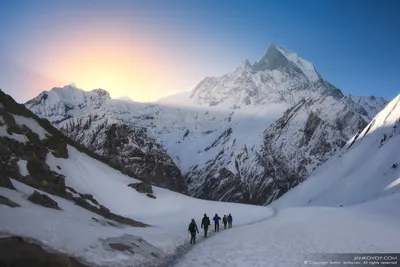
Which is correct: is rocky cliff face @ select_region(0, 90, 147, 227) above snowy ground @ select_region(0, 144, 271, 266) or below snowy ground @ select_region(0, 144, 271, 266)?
above

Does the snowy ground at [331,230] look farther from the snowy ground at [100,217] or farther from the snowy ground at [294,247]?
the snowy ground at [100,217]

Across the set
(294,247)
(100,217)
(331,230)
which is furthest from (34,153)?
(294,247)

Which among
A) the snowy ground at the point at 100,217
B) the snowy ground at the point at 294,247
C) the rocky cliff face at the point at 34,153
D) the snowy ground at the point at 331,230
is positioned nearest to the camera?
the snowy ground at the point at 100,217

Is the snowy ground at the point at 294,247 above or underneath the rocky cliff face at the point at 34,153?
underneath

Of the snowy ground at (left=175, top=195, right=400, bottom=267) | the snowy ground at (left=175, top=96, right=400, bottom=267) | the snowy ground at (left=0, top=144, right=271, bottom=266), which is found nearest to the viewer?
the snowy ground at (left=0, top=144, right=271, bottom=266)

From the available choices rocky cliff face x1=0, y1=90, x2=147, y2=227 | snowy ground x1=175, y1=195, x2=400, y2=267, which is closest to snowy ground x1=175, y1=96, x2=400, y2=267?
snowy ground x1=175, y1=195, x2=400, y2=267

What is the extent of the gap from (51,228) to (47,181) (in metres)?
25.5

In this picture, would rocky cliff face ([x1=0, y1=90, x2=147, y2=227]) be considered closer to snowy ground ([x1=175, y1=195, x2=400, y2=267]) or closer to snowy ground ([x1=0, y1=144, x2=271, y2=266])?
snowy ground ([x1=0, y1=144, x2=271, y2=266])

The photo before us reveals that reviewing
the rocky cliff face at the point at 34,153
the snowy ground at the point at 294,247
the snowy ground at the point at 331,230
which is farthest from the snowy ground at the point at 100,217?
the snowy ground at the point at 331,230

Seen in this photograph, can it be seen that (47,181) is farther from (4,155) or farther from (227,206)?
(227,206)

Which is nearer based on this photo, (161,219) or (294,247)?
(294,247)

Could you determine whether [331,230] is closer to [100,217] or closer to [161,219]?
[100,217]

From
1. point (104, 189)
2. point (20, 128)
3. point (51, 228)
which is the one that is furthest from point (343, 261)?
point (20, 128)

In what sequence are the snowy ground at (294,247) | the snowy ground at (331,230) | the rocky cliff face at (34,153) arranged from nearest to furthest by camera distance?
the snowy ground at (294,247), the snowy ground at (331,230), the rocky cliff face at (34,153)
